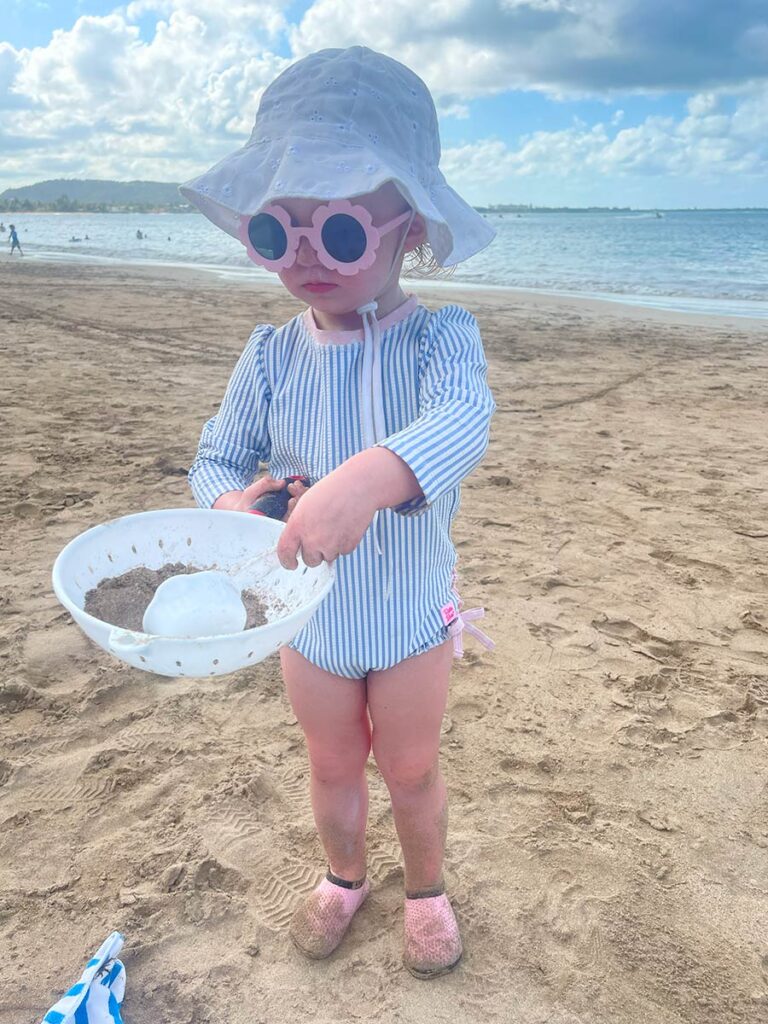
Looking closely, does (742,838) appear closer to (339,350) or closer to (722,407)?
(339,350)

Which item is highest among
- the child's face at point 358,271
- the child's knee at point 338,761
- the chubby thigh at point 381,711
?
the child's face at point 358,271

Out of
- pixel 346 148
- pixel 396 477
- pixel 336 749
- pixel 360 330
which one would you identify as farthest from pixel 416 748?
pixel 346 148

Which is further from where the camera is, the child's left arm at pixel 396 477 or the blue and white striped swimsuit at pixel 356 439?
the blue and white striped swimsuit at pixel 356 439

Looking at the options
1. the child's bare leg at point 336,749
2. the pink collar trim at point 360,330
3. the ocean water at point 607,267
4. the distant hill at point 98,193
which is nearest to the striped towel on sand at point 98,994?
the child's bare leg at point 336,749

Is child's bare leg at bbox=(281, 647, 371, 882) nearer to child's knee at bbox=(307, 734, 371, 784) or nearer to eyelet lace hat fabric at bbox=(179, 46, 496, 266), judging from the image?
child's knee at bbox=(307, 734, 371, 784)

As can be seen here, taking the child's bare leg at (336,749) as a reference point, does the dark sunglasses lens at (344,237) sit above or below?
above

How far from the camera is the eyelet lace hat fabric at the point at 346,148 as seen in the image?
132 cm

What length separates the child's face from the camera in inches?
54.4

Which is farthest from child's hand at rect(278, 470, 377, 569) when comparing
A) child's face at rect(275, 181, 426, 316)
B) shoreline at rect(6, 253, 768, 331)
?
shoreline at rect(6, 253, 768, 331)

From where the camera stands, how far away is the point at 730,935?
1875 millimetres

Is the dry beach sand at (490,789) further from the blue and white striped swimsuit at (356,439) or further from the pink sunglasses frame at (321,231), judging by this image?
the pink sunglasses frame at (321,231)

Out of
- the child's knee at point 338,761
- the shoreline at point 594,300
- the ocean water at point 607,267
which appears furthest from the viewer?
the ocean water at point 607,267

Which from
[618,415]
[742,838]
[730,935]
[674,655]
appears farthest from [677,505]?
[730,935]

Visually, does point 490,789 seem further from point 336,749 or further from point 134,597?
Result: point 134,597
